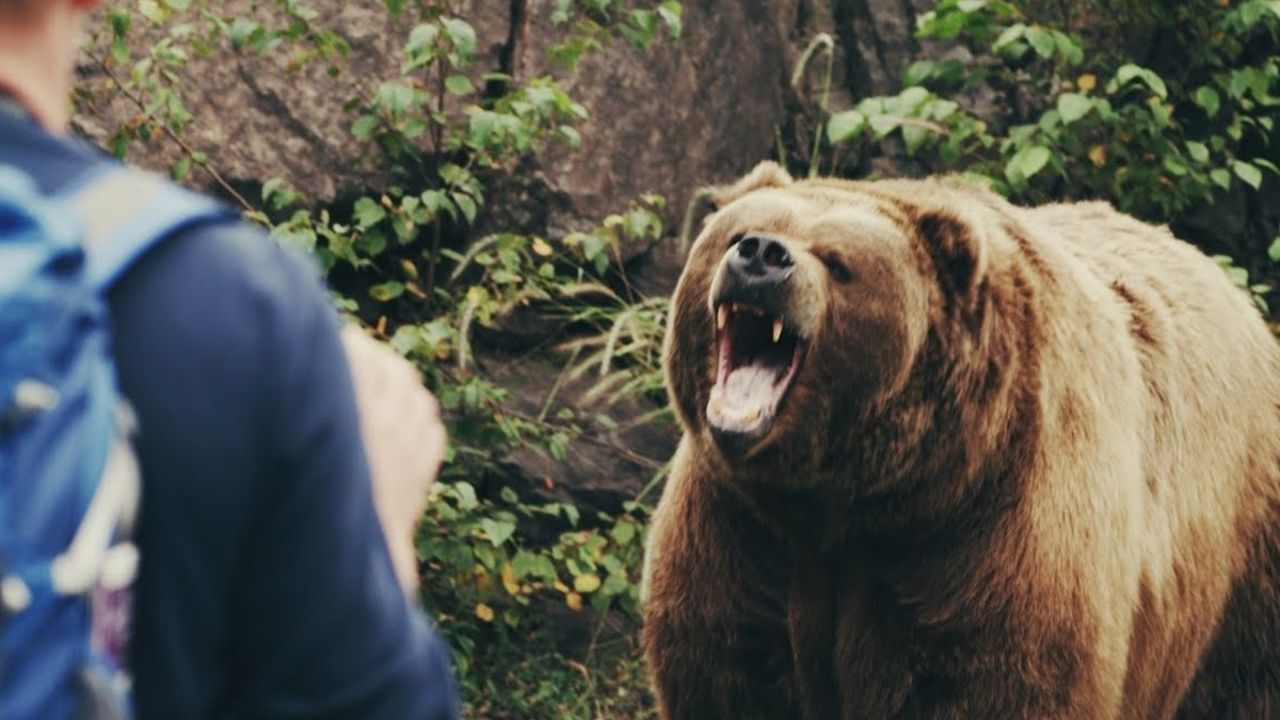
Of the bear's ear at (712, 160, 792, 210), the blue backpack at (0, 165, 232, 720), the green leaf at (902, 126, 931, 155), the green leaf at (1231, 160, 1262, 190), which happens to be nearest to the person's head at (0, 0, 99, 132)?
the blue backpack at (0, 165, 232, 720)

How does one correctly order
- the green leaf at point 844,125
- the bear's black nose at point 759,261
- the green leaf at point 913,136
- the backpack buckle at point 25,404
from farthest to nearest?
the green leaf at point 913,136
the green leaf at point 844,125
the bear's black nose at point 759,261
the backpack buckle at point 25,404

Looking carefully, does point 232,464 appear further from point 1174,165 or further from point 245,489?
point 1174,165

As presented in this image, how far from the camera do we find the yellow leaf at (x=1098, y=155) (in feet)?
25.0

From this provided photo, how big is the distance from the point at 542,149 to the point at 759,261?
3.48m

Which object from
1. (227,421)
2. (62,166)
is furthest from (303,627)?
(62,166)

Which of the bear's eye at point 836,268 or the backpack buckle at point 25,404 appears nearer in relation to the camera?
the backpack buckle at point 25,404

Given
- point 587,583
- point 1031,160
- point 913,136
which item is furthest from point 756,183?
point 1031,160

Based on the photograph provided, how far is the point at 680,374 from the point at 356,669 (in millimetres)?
3129

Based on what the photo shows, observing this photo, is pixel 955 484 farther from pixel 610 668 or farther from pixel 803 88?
pixel 803 88

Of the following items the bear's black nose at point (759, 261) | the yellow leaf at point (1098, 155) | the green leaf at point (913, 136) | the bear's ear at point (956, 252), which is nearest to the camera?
the bear's black nose at point (759, 261)

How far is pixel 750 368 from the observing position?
14.5 ft

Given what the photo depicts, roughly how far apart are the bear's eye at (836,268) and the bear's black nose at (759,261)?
17 cm

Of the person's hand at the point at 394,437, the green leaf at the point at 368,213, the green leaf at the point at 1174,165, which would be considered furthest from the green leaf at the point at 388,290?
the person's hand at the point at 394,437

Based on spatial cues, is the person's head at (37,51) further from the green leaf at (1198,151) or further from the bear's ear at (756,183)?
the green leaf at (1198,151)
